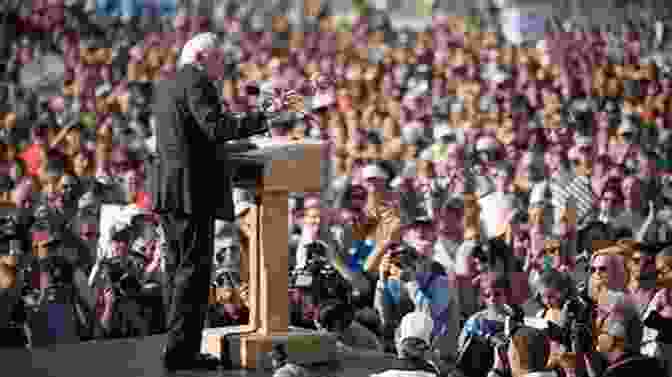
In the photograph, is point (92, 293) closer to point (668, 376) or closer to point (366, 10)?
point (668, 376)

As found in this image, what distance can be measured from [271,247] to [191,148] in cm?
68

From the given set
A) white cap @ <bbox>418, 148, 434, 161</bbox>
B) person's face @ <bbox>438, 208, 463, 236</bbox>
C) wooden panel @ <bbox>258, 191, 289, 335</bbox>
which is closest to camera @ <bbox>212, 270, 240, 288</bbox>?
person's face @ <bbox>438, 208, 463, 236</bbox>

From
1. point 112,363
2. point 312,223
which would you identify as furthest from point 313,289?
point 112,363

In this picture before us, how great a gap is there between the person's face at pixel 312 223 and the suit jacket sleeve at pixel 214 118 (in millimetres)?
3463

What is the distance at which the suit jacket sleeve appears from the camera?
7.61 meters

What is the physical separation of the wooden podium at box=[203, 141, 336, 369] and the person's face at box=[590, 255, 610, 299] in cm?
149

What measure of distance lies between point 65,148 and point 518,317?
1018 centimetres

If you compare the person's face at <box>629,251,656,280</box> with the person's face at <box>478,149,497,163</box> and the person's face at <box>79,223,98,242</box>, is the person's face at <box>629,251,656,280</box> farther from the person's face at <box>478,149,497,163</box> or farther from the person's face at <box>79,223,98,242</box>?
the person's face at <box>478,149,497,163</box>

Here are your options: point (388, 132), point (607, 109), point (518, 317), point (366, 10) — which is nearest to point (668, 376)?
point (518, 317)

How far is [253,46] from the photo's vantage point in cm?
3362

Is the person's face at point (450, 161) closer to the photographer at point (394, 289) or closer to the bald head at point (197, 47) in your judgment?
the photographer at point (394, 289)

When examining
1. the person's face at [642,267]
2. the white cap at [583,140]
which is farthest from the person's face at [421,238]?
the white cap at [583,140]

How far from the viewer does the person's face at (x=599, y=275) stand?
8320 mm

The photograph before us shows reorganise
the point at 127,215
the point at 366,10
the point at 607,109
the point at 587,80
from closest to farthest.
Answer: the point at 127,215, the point at 607,109, the point at 587,80, the point at 366,10
